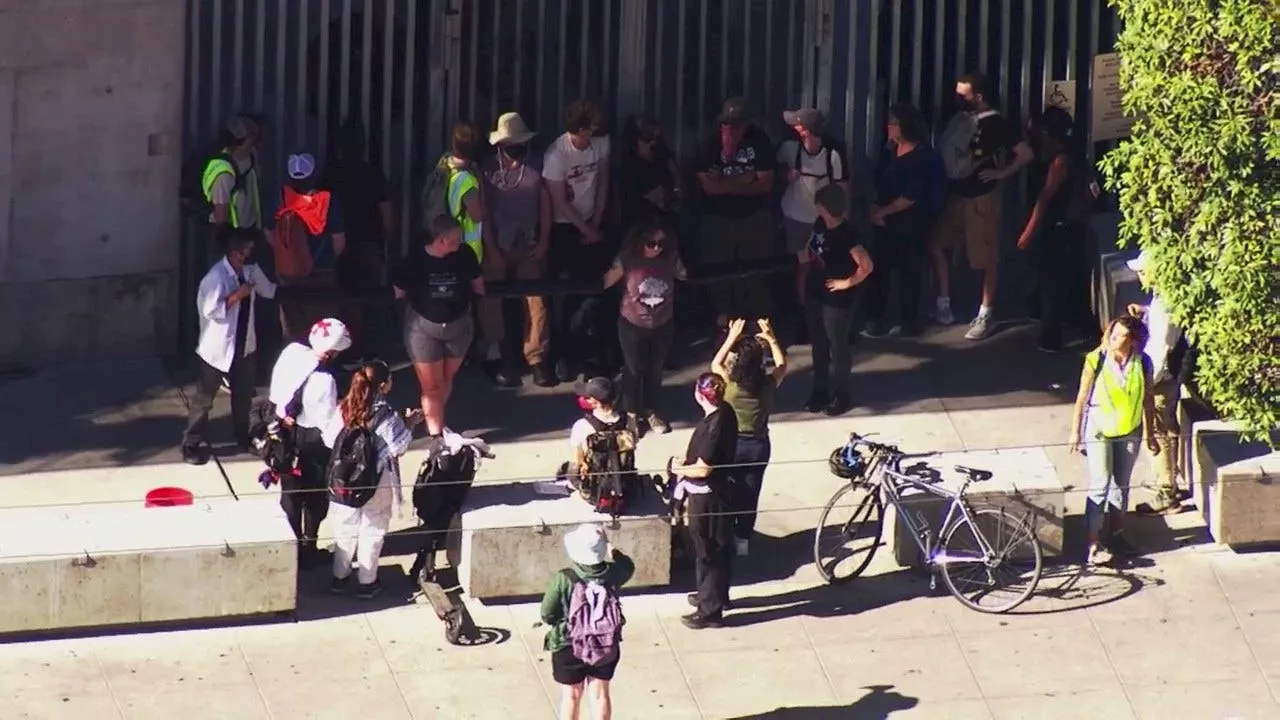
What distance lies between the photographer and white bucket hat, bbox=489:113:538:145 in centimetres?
2041

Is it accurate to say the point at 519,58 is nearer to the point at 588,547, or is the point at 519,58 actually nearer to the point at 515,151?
the point at 515,151

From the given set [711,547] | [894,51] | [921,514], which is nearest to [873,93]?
[894,51]

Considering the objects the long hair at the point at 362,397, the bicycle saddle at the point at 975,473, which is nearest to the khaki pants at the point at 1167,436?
the bicycle saddle at the point at 975,473

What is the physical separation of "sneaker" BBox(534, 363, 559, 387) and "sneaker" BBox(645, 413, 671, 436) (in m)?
0.89

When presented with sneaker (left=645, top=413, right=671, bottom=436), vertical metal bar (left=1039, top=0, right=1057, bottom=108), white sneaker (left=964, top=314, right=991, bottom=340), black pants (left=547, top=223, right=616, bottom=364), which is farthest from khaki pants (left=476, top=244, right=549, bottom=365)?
vertical metal bar (left=1039, top=0, right=1057, bottom=108)

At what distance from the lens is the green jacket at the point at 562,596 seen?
16312mm

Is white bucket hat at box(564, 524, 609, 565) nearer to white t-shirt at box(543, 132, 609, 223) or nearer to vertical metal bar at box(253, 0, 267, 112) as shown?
white t-shirt at box(543, 132, 609, 223)

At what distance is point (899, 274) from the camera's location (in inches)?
856

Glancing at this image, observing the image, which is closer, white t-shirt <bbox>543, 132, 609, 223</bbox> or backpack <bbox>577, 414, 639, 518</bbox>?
backpack <bbox>577, 414, 639, 518</bbox>

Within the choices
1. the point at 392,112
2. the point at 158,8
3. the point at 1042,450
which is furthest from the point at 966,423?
the point at 158,8

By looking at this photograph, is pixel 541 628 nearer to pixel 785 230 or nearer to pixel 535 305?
pixel 535 305

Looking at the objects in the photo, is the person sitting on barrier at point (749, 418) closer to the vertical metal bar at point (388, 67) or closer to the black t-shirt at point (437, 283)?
the black t-shirt at point (437, 283)

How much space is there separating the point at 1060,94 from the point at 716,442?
17.6 feet

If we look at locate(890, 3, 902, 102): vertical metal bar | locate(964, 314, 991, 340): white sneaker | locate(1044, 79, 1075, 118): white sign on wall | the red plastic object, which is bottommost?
the red plastic object
